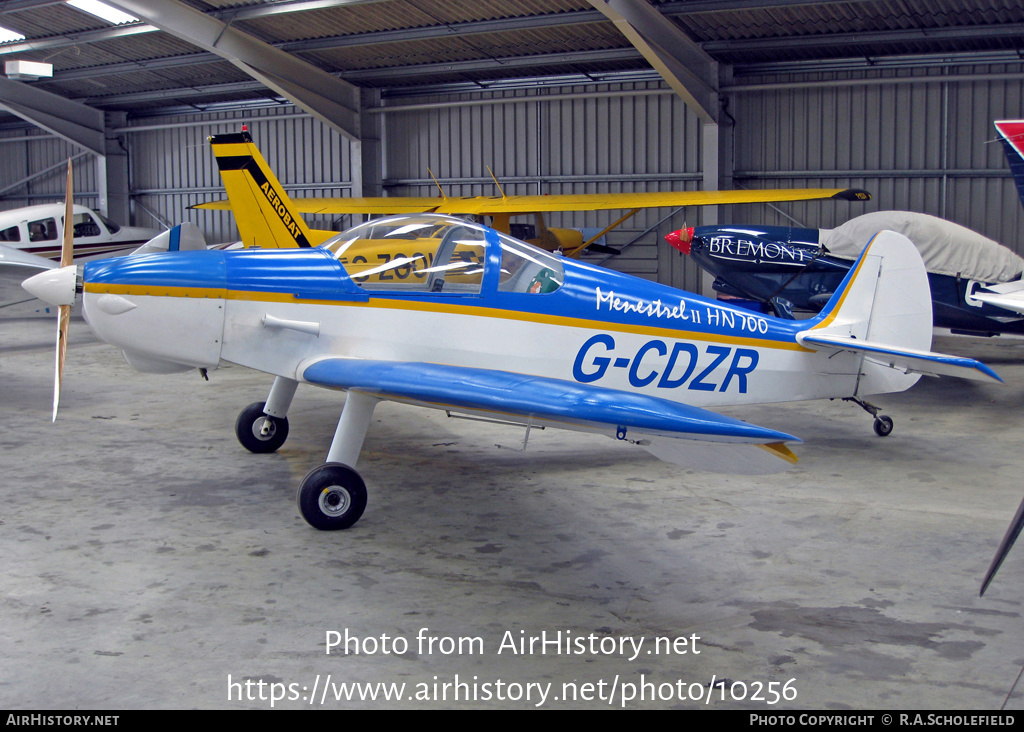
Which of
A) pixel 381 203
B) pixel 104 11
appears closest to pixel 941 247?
pixel 381 203

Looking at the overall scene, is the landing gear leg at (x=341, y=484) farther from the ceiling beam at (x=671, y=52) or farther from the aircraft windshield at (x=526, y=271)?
the ceiling beam at (x=671, y=52)

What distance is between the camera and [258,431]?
21.4 ft

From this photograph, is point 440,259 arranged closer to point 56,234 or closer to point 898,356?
point 898,356

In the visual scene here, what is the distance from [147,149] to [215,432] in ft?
62.6

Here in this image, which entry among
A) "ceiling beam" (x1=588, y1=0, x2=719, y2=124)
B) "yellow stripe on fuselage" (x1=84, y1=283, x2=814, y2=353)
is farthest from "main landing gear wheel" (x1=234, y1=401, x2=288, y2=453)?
"ceiling beam" (x1=588, y1=0, x2=719, y2=124)

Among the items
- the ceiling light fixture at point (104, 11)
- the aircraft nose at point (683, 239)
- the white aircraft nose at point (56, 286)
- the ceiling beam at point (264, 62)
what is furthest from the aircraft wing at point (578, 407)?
the ceiling light fixture at point (104, 11)

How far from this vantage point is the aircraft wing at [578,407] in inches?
129

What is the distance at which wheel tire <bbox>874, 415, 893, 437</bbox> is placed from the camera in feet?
23.6

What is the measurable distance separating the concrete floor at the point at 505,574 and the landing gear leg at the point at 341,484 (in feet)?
0.34

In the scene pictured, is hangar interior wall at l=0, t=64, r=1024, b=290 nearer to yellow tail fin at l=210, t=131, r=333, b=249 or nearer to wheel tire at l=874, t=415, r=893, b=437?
wheel tire at l=874, t=415, r=893, b=437

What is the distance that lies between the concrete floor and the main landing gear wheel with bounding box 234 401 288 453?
129 mm

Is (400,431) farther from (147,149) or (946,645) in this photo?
(147,149)

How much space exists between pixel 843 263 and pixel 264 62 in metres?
11.4

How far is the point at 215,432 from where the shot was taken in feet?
24.1
